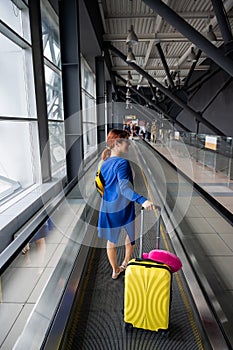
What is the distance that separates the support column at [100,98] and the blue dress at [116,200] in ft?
44.9

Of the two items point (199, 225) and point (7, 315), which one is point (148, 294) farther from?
point (199, 225)

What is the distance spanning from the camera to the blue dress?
3.25m

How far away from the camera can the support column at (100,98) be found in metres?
15.8

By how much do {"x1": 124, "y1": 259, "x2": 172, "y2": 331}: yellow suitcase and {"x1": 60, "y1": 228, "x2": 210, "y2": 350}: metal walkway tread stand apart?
153 mm

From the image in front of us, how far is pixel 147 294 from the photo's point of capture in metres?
2.82

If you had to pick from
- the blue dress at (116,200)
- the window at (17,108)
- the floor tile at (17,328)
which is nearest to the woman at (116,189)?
the blue dress at (116,200)

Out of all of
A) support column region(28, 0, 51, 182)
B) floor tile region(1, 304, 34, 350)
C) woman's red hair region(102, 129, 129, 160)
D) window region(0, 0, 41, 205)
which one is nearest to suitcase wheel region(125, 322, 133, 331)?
floor tile region(1, 304, 34, 350)

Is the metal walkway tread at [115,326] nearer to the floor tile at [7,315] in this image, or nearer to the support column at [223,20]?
the floor tile at [7,315]

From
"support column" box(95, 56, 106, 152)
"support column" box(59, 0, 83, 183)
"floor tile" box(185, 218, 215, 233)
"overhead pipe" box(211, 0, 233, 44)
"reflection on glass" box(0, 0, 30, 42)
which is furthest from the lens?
"support column" box(95, 56, 106, 152)

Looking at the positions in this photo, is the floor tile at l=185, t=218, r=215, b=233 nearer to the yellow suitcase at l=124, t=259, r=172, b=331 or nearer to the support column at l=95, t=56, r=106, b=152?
the yellow suitcase at l=124, t=259, r=172, b=331

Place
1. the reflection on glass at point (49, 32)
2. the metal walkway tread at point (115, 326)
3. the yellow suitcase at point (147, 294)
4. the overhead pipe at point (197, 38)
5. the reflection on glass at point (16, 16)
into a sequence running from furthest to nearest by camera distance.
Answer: the reflection on glass at point (49, 32)
the overhead pipe at point (197, 38)
the reflection on glass at point (16, 16)
the metal walkway tread at point (115, 326)
the yellow suitcase at point (147, 294)

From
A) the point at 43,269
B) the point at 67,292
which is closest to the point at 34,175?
the point at 43,269

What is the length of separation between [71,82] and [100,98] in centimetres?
992

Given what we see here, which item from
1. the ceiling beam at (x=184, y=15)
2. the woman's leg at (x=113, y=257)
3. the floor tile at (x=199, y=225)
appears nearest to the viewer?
the woman's leg at (x=113, y=257)
